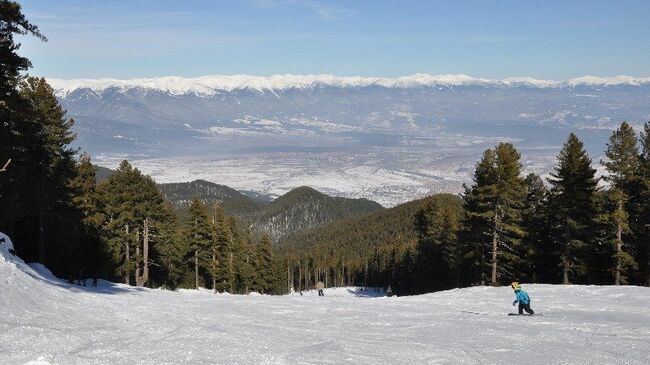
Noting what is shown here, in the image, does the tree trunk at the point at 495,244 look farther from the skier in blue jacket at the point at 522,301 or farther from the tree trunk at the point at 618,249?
the skier in blue jacket at the point at 522,301

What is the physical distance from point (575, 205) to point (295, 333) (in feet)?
96.1

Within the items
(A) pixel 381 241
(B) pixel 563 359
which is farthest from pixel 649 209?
(A) pixel 381 241

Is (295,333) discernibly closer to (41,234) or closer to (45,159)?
(41,234)

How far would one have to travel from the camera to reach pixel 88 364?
10.4 meters

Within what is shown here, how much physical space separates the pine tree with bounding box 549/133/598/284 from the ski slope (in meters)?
14.1

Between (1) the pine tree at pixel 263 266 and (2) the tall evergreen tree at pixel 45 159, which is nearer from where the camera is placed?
(2) the tall evergreen tree at pixel 45 159

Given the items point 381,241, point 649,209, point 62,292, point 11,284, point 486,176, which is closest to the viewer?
point 11,284

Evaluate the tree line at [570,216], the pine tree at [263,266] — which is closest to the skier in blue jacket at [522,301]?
the tree line at [570,216]

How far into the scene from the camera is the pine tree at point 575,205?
38938mm

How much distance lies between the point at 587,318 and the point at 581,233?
1873cm

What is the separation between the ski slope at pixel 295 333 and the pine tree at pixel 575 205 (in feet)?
46.2

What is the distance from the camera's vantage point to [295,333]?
16.8m

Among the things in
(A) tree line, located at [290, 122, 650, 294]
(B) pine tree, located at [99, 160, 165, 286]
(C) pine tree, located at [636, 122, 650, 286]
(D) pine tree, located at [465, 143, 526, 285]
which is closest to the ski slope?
(C) pine tree, located at [636, 122, 650, 286]

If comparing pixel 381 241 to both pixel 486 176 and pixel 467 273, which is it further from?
pixel 486 176
